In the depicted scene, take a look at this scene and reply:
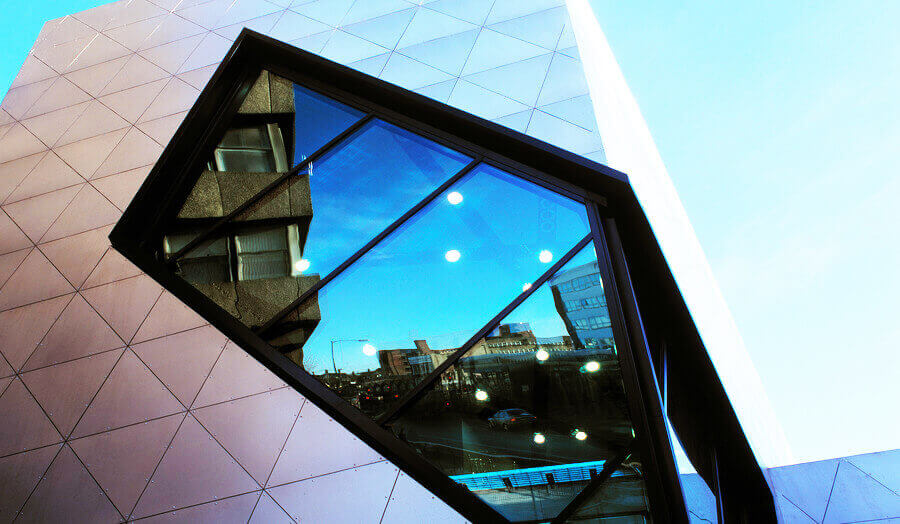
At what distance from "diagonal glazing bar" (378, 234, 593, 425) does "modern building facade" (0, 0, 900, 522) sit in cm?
7

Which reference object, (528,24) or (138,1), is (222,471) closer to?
(528,24)

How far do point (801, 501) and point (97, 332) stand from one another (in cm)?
1139

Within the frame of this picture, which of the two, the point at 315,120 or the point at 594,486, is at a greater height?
the point at 315,120

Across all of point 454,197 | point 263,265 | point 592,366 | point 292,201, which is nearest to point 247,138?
point 292,201

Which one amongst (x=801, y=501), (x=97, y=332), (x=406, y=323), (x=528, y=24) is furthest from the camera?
(x=801, y=501)

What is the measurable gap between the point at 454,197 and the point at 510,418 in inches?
106

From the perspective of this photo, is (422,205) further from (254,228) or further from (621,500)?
(621,500)

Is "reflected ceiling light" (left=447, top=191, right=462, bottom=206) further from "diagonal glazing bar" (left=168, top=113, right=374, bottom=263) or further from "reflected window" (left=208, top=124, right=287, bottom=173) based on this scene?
"reflected window" (left=208, top=124, right=287, bottom=173)

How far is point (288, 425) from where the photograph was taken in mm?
5016

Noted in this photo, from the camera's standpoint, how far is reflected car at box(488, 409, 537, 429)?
477 cm

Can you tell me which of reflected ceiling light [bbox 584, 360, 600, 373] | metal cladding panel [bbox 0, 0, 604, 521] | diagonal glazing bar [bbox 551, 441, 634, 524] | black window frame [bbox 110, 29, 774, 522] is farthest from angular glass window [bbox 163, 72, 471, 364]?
diagonal glazing bar [bbox 551, 441, 634, 524]

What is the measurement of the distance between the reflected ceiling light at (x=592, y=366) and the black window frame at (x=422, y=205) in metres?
0.25

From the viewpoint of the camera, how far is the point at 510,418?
15.7 ft

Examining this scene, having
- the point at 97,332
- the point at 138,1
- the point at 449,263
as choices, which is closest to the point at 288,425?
the point at 449,263
